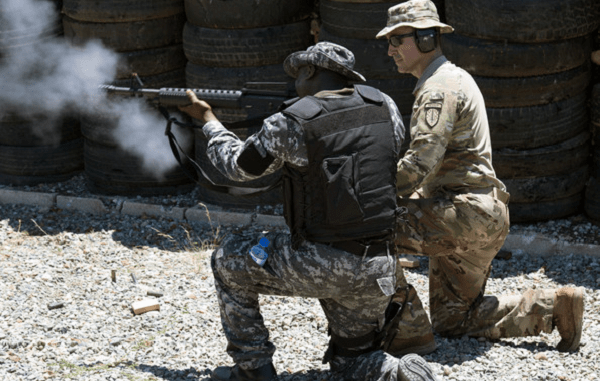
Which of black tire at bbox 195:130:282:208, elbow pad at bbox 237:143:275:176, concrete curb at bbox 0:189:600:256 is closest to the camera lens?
elbow pad at bbox 237:143:275:176

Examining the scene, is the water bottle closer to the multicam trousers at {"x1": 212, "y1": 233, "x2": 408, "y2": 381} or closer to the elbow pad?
the multicam trousers at {"x1": 212, "y1": 233, "x2": 408, "y2": 381}

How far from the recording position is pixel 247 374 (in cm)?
457

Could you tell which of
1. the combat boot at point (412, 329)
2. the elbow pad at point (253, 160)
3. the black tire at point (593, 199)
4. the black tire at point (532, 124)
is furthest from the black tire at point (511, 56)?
the elbow pad at point (253, 160)

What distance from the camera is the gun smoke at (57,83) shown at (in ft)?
25.0

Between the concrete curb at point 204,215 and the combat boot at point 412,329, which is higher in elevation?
the combat boot at point 412,329

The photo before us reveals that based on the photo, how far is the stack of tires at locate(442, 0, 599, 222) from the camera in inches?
250

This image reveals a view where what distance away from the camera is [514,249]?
21.8 feet

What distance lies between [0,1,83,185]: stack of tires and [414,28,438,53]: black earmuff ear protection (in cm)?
412

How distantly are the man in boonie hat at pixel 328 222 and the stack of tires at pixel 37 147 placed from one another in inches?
159

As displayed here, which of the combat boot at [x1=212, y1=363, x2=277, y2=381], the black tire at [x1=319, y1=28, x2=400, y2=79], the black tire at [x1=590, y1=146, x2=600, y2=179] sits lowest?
the combat boot at [x1=212, y1=363, x2=277, y2=381]

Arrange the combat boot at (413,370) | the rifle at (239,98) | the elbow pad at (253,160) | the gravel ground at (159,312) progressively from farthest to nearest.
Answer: the rifle at (239,98) → the gravel ground at (159,312) → the elbow pad at (253,160) → the combat boot at (413,370)

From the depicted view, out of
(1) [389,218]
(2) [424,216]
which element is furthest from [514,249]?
(1) [389,218]

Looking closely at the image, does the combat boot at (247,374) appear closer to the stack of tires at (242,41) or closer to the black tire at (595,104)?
the stack of tires at (242,41)

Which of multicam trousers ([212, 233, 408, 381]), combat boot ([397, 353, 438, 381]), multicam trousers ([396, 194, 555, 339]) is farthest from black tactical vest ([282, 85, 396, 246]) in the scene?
combat boot ([397, 353, 438, 381])
